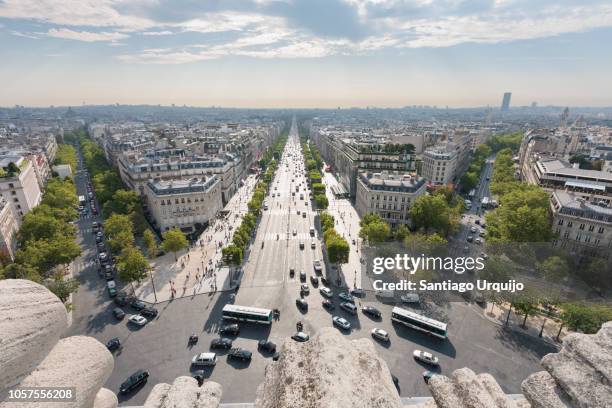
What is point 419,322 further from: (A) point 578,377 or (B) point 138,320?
(B) point 138,320

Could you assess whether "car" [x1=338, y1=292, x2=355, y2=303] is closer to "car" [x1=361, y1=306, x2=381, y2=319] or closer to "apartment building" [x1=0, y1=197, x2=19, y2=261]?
"car" [x1=361, y1=306, x2=381, y2=319]

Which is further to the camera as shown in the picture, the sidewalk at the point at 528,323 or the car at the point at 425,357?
the sidewalk at the point at 528,323

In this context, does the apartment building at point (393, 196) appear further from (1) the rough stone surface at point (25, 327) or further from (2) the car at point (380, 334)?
(1) the rough stone surface at point (25, 327)

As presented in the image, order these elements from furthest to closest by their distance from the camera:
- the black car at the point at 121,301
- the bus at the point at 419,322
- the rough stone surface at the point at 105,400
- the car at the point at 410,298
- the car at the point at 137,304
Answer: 1. the car at the point at 410,298
2. the black car at the point at 121,301
3. the car at the point at 137,304
4. the bus at the point at 419,322
5. the rough stone surface at the point at 105,400

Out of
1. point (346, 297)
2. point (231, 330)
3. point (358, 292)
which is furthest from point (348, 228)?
point (231, 330)

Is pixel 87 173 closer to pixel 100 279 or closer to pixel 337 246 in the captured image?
pixel 100 279

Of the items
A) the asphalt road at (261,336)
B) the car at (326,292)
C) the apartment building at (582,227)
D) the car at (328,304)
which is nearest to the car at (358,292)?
the asphalt road at (261,336)
